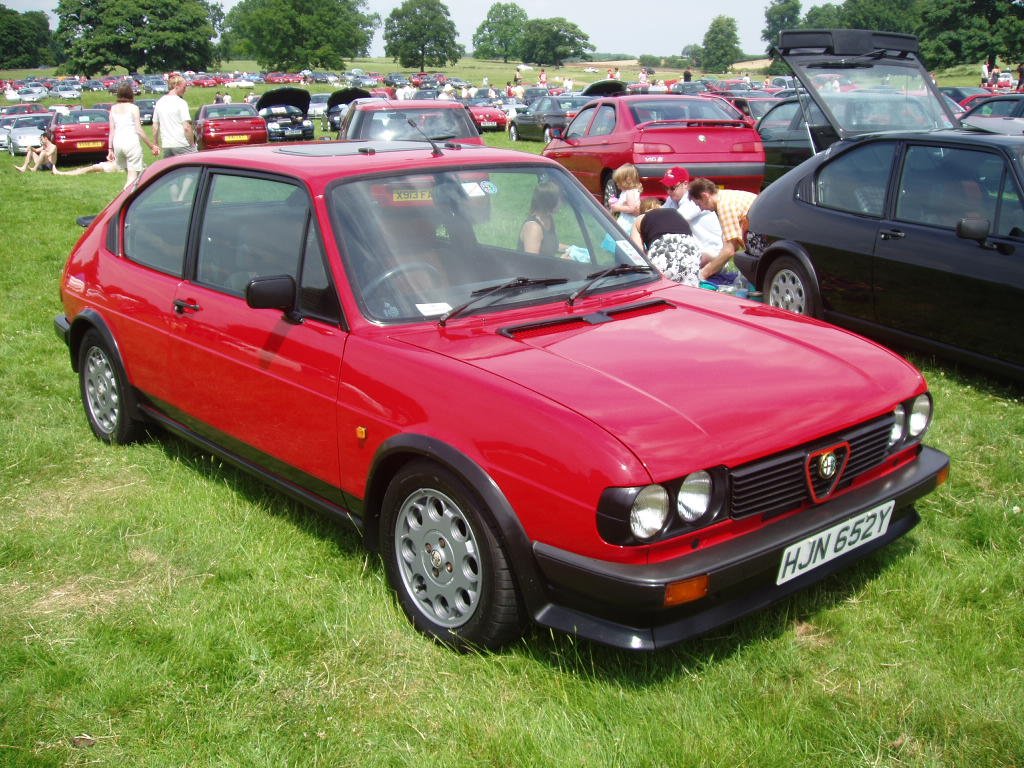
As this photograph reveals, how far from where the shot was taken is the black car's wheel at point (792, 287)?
704 cm

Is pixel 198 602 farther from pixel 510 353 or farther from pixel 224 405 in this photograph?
pixel 510 353

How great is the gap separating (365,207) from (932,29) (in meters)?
80.8

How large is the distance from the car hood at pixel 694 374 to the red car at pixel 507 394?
0.04 ft

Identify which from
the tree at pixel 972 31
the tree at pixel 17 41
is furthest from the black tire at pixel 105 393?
the tree at pixel 17 41

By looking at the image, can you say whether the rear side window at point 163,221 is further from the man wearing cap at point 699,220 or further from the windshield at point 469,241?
the man wearing cap at point 699,220

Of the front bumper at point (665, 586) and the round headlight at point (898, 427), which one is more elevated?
the round headlight at point (898, 427)

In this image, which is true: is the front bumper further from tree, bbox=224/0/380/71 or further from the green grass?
tree, bbox=224/0/380/71

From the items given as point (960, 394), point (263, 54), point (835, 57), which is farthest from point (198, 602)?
point (263, 54)

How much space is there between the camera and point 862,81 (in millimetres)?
9219

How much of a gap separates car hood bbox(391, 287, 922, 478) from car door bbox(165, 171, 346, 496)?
49 cm

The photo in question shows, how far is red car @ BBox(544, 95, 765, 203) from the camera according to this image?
11977mm

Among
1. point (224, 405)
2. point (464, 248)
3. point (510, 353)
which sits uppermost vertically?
point (464, 248)

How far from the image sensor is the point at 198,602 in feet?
12.6

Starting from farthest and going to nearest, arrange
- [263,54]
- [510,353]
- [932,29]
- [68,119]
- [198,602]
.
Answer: [263,54] → [932,29] → [68,119] → [198,602] → [510,353]
